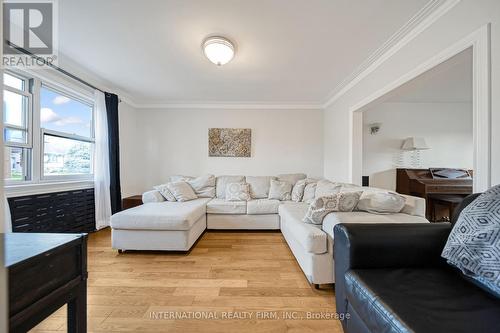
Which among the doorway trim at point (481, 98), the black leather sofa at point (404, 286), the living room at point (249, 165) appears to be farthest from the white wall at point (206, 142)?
the black leather sofa at point (404, 286)

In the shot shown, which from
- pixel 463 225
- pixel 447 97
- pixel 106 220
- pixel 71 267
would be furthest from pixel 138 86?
pixel 447 97

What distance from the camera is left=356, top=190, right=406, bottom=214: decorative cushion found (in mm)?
1871

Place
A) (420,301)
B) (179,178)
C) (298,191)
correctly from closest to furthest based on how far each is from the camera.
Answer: (420,301) < (298,191) < (179,178)

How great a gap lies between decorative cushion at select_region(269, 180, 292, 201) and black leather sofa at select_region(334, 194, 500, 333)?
7.78 ft

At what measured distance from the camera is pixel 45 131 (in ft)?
8.41

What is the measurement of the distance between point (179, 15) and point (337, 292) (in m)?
2.51

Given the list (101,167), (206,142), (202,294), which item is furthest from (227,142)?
(202,294)

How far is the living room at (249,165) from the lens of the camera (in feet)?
3.27

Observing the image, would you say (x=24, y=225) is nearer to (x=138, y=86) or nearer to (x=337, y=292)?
(x=138, y=86)

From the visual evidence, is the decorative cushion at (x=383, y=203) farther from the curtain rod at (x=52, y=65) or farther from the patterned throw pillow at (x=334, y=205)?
the curtain rod at (x=52, y=65)

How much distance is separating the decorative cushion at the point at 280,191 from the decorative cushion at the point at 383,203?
71.8 inches

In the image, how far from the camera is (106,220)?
10.9ft

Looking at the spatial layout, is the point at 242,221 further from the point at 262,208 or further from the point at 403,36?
the point at 403,36

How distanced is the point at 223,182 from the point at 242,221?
958 millimetres
